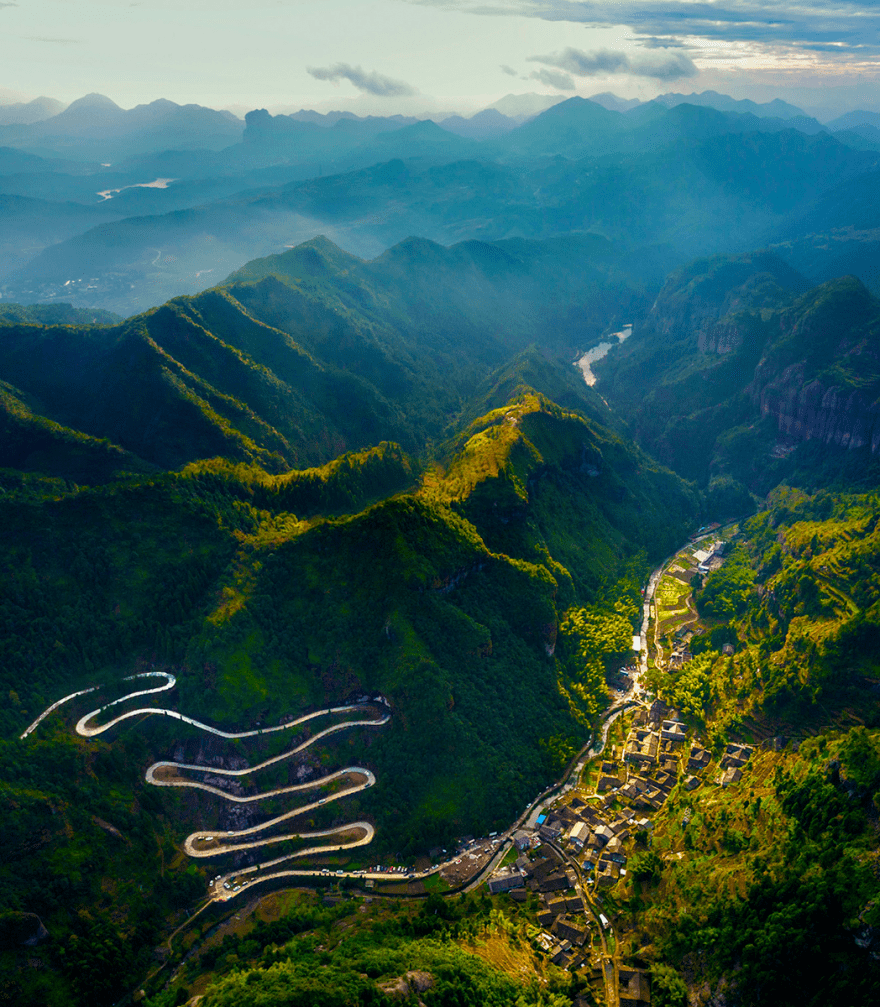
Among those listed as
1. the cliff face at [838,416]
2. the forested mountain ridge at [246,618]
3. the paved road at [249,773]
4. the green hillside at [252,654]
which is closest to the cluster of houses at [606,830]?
the green hillside at [252,654]

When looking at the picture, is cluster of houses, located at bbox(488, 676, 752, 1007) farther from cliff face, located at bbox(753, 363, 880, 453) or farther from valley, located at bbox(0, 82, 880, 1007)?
cliff face, located at bbox(753, 363, 880, 453)

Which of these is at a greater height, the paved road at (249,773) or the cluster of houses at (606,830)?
the paved road at (249,773)

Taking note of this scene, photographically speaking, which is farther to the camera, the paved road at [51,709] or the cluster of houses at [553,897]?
the paved road at [51,709]

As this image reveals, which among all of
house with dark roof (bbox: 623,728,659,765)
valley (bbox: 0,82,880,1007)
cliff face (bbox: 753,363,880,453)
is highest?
cliff face (bbox: 753,363,880,453)

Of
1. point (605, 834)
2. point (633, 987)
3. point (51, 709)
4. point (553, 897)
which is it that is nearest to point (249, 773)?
point (51, 709)

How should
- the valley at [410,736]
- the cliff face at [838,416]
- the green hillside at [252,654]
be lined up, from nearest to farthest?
the valley at [410,736] → the green hillside at [252,654] → the cliff face at [838,416]

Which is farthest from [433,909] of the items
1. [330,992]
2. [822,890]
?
[822,890]

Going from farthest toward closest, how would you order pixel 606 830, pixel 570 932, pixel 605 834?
pixel 606 830 < pixel 605 834 < pixel 570 932

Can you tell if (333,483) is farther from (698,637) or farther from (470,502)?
(698,637)

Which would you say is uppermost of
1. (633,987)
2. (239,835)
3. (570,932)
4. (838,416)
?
(838,416)

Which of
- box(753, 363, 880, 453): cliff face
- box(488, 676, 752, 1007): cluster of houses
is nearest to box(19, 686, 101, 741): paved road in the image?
box(488, 676, 752, 1007): cluster of houses

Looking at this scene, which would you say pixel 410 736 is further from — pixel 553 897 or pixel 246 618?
pixel 246 618

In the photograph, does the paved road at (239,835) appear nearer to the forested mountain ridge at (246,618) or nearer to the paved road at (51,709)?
the forested mountain ridge at (246,618)
